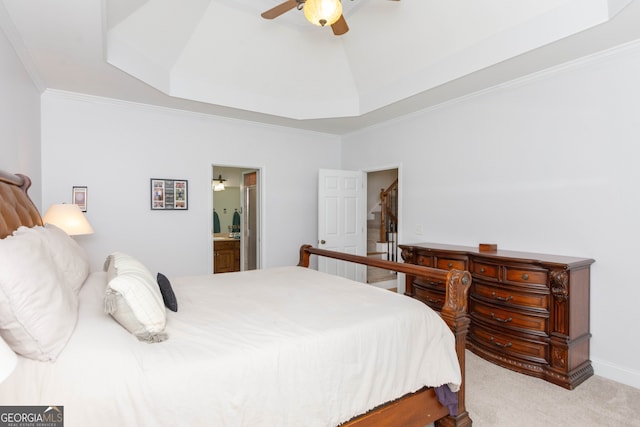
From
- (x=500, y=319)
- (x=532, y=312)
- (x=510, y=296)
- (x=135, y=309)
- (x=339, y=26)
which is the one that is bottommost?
(x=500, y=319)

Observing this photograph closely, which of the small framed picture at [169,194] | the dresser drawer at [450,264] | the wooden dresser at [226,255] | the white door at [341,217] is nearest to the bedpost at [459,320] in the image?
the dresser drawer at [450,264]

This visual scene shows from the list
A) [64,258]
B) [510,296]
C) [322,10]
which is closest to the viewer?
[64,258]

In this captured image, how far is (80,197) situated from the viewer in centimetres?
379

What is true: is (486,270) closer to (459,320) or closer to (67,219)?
(459,320)

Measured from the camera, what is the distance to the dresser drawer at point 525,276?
2781 mm

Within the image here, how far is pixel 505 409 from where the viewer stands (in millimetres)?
2332

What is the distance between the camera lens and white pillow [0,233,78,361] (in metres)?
1.15

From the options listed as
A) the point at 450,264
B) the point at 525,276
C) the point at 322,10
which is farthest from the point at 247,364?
the point at 450,264

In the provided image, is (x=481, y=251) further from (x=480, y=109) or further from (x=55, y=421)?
(x=55, y=421)

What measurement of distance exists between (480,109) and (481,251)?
5.19 ft

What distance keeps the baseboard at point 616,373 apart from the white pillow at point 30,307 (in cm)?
369

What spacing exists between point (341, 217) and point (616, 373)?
3.46 m

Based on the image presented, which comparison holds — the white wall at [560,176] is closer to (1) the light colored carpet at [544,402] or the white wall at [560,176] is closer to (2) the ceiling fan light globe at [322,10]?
(1) the light colored carpet at [544,402]

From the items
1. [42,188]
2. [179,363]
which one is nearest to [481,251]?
[179,363]
